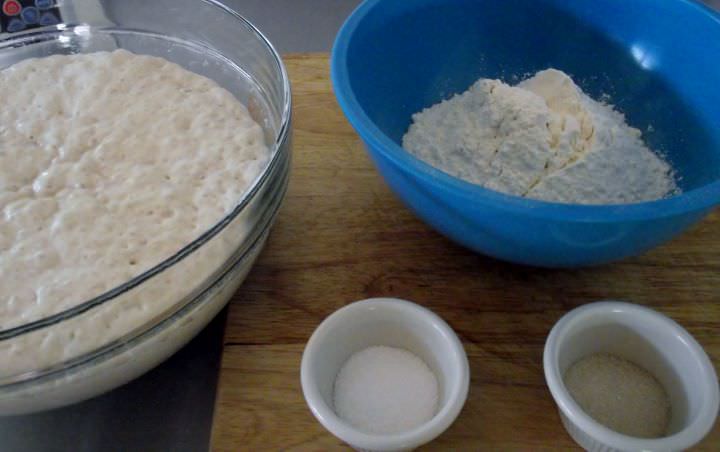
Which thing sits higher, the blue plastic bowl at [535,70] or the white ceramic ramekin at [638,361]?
the blue plastic bowl at [535,70]

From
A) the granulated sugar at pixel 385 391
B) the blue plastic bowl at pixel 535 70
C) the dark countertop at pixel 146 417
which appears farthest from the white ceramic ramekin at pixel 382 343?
the dark countertop at pixel 146 417

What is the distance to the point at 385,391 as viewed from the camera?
2.06 ft

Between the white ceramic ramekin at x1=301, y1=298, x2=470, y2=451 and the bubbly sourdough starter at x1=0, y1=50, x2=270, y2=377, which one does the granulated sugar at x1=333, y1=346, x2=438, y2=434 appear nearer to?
the white ceramic ramekin at x1=301, y1=298, x2=470, y2=451

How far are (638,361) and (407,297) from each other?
259mm

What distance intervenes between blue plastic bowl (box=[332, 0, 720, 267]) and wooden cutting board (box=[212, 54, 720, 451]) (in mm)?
70

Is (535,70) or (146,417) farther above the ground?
(535,70)

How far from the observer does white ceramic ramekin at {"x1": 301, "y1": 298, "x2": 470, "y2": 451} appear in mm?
548

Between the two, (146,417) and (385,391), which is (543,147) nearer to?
(385,391)

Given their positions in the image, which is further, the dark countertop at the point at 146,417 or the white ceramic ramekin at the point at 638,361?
the dark countertop at the point at 146,417

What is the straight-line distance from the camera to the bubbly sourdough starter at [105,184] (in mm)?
593

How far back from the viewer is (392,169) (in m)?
0.66

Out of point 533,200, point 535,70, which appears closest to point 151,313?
point 533,200

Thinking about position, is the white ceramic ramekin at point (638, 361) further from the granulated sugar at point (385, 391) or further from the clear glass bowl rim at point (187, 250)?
the clear glass bowl rim at point (187, 250)

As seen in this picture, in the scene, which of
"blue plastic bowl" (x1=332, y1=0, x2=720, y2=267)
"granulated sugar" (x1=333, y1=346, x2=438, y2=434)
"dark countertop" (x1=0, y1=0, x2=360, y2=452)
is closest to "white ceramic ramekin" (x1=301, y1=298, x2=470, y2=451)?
"granulated sugar" (x1=333, y1=346, x2=438, y2=434)
